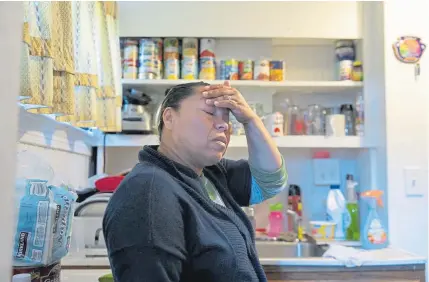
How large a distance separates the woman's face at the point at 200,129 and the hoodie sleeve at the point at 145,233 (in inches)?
6.1

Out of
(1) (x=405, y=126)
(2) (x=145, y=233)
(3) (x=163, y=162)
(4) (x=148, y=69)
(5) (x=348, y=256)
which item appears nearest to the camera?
(2) (x=145, y=233)

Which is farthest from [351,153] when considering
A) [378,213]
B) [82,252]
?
[82,252]

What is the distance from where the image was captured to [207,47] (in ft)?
7.63

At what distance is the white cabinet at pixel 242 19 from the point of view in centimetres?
229

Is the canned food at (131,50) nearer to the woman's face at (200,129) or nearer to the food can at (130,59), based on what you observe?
the food can at (130,59)

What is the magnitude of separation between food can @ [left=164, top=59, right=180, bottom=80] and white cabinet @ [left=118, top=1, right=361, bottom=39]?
0.13 meters

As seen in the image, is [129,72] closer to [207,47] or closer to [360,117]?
[207,47]

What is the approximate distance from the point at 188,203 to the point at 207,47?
1538mm

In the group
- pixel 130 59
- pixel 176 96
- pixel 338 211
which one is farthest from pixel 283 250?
pixel 176 96

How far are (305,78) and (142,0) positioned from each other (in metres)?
0.95

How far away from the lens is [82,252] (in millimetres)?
1624

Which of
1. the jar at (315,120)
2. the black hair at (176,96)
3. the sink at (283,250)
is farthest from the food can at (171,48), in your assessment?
the black hair at (176,96)

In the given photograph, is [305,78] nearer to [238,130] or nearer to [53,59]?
[238,130]

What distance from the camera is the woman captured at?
0.82 metres
